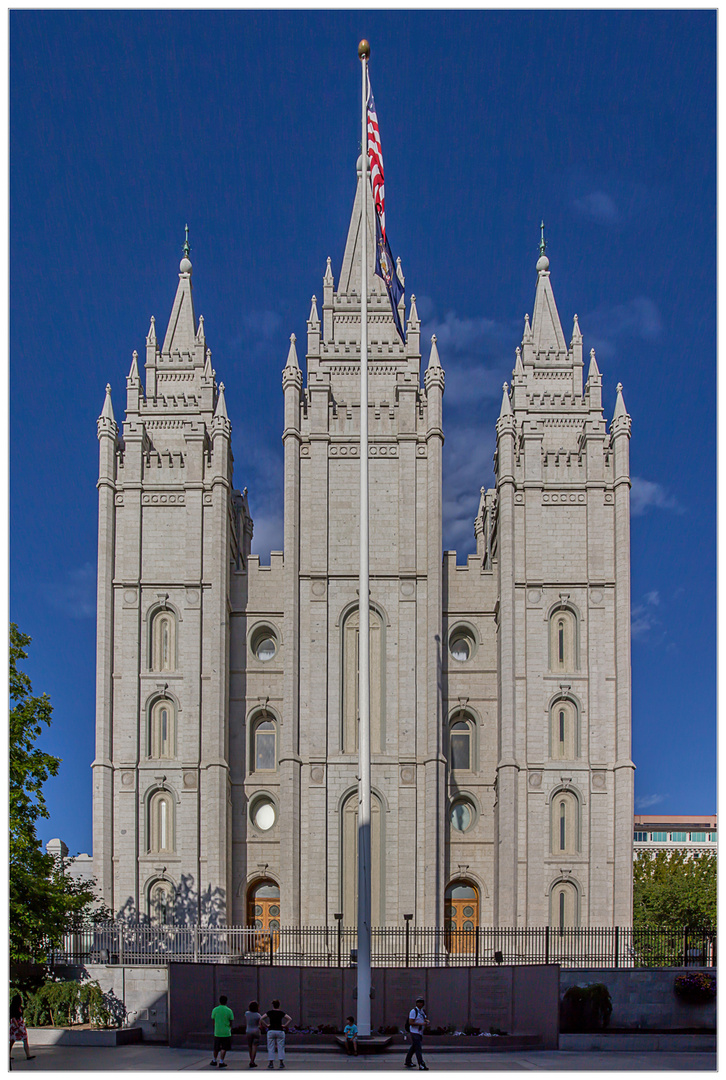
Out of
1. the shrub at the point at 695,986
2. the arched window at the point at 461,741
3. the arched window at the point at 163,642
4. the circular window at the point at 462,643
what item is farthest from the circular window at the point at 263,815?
the shrub at the point at 695,986

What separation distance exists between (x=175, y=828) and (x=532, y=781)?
12851 millimetres

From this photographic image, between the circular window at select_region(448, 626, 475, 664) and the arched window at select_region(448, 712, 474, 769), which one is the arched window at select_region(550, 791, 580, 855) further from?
the circular window at select_region(448, 626, 475, 664)

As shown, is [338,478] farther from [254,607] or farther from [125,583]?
[125,583]

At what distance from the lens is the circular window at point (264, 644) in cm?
4678

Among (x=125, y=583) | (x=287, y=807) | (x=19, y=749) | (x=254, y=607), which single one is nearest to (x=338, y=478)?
(x=254, y=607)

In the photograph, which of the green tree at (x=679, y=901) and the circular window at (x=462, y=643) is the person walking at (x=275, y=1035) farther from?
the green tree at (x=679, y=901)

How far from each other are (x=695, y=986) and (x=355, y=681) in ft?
53.6

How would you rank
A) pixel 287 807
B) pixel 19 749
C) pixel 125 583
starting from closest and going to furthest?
pixel 19 749 < pixel 287 807 < pixel 125 583

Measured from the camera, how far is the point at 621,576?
44.8m

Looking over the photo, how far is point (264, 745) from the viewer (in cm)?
4612

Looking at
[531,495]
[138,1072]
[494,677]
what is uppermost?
[531,495]

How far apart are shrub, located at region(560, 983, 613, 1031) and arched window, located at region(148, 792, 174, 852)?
674 inches

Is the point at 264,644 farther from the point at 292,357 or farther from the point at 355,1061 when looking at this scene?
the point at 355,1061

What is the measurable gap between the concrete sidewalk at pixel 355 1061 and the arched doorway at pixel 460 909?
657 inches
